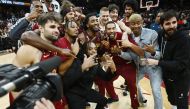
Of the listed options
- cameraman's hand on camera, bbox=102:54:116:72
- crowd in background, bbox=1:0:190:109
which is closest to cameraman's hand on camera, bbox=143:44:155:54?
crowd in background, bbox=1:0:190:109

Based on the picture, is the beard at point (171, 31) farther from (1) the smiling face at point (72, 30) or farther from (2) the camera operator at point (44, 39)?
(2) the camera operator at point (44, 39)

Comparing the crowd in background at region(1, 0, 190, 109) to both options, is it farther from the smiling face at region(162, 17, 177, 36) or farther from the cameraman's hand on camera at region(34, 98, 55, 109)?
the cameraman's hand on camera at region(34, 98, 55, 109)

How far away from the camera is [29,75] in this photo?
1065mm

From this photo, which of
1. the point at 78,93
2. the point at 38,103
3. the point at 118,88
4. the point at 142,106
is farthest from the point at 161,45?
the point at 38,103

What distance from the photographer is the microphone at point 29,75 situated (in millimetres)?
969

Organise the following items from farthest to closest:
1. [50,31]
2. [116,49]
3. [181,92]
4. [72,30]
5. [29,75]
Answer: [116,49]
[72,30]
[181,92]
[50,31]
[29,75]

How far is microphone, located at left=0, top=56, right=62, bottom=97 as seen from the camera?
0.97 meters

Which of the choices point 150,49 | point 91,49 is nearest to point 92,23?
point 91,49

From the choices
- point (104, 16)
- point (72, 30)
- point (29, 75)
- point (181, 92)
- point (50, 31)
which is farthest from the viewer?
point (104, 16)

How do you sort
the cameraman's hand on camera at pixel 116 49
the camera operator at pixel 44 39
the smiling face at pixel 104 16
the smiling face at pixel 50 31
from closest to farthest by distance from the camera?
the camera operator at pixel 44 39 → the smiling face at pixel 50 31 → the cameraman's hand on camera at pixel 116 49 → the smiling face at pixel 104 16

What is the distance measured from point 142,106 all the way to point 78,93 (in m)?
1.88

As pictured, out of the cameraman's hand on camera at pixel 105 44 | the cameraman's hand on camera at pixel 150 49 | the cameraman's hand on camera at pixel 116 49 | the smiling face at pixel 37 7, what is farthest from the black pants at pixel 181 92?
the smiling face at pixel 37 7

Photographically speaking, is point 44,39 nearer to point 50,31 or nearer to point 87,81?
point 50,31

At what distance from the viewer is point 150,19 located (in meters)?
18.1
